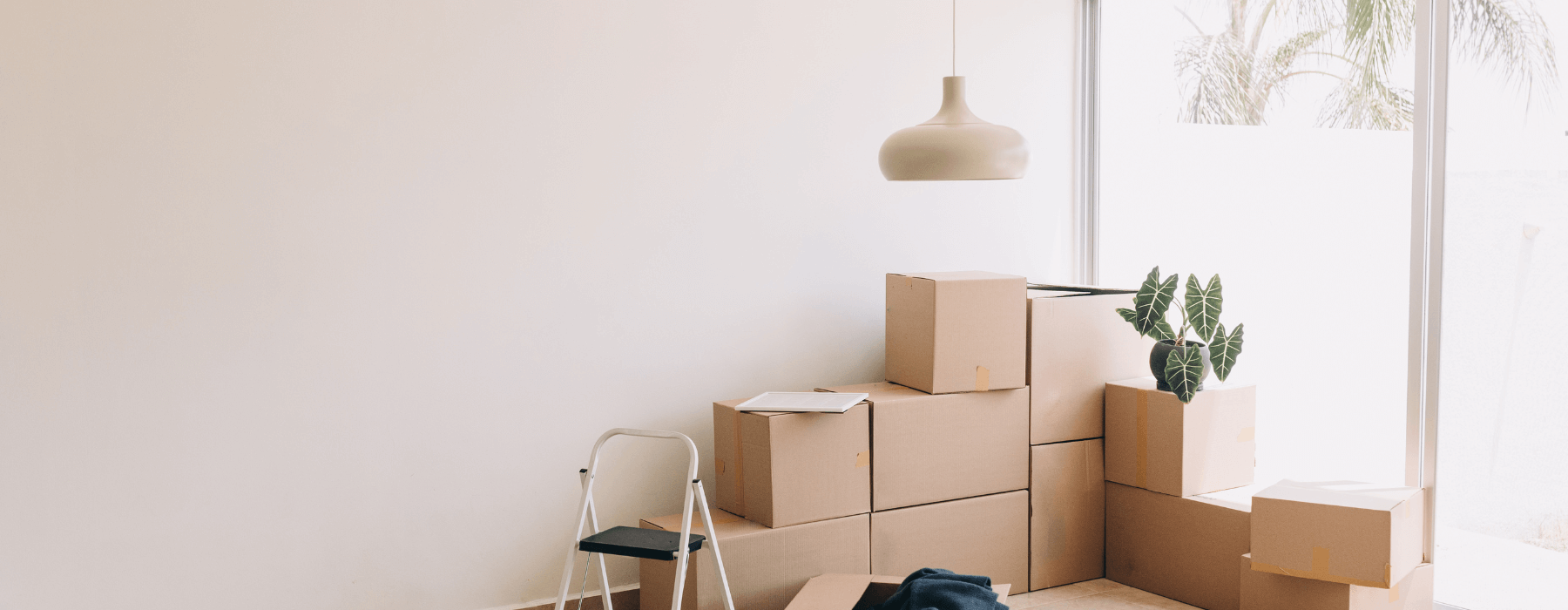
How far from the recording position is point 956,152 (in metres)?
2.05

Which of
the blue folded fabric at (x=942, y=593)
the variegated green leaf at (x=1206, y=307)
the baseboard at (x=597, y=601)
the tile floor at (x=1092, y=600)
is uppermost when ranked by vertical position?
the variegated green leaf at (x=1206, y=307)

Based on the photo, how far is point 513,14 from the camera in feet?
10.1

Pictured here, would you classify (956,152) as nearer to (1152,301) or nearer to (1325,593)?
(1152,301)

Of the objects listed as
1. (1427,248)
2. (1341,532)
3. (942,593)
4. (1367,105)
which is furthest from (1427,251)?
(942,593)

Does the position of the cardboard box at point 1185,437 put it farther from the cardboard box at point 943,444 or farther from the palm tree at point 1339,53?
the palm tree at point 1339,53

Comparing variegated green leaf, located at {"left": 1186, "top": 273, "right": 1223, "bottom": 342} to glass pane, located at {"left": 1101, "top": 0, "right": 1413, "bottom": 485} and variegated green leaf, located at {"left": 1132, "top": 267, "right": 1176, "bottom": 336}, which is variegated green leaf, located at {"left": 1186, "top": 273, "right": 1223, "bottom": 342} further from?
glass pane, located at {"left": 1101, "top": 0, "right": 1413, "bottom": 485}

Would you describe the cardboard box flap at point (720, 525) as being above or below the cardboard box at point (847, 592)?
above

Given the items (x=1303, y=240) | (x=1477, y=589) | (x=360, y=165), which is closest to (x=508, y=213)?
(x=360, y=165)

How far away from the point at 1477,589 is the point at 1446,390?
1.87 feet

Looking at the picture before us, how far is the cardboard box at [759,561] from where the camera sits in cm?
293

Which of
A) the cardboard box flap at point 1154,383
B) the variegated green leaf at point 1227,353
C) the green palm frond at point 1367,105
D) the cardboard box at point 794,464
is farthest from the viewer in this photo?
the cardboard box flap at point 1154,383

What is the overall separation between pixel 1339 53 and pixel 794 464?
6.97 ft

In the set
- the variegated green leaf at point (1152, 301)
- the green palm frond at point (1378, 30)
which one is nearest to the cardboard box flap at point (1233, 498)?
the variegated green leaf at point (1152, 301)

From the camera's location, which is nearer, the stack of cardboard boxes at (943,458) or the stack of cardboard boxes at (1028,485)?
the stack of cardboard boxes at (1028,485)
